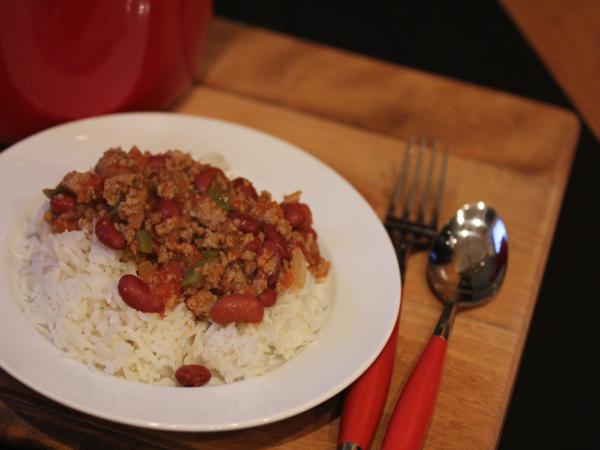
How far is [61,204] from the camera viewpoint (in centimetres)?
204

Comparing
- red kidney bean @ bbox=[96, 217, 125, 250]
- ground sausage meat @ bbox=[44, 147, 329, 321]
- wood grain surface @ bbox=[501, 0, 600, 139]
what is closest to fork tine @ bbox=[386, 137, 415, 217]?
ground sausage meat @ bbox=[44, 147, 329, 321]

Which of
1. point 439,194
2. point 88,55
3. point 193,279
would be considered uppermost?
point 439,194

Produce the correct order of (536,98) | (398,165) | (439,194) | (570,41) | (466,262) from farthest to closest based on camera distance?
1. (570,41)
2. (536,98)
3. (398,165)
4. (439,194)
5. (466,262)

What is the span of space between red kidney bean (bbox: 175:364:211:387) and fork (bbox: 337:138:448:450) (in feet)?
1.11

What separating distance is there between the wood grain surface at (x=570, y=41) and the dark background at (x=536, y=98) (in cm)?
6

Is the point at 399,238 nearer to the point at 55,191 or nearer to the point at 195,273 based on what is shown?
the point at 195,273

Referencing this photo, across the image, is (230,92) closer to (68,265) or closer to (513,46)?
(68,265)

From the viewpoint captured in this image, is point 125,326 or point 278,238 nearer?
point 125,326

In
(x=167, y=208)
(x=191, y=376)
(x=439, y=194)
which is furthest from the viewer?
(x=439, y=194)

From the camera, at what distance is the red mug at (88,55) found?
216cm

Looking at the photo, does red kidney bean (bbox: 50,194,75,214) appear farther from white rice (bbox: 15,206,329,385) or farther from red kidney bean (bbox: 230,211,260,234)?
red kidney bean (bbox: 230,211,260,234)

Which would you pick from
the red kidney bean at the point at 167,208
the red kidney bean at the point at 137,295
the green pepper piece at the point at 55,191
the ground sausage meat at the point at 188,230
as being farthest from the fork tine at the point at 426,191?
the green pepper piece at the point at 55,191

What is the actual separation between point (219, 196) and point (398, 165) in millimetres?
890

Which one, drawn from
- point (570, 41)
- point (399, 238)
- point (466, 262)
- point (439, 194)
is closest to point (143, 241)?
point (399, 238)
